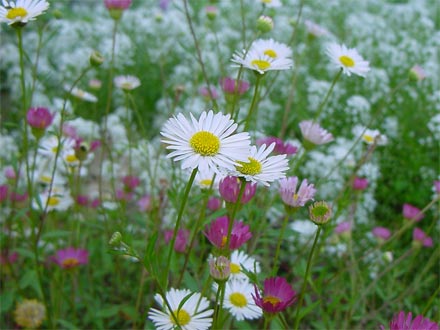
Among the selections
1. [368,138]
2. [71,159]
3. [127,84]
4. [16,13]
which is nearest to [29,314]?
[71,159]

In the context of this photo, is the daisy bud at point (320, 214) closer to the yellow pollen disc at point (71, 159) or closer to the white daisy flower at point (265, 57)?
the white daisy flower at point (265, 57)

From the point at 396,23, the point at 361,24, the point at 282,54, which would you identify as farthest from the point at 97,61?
the point at 396,23

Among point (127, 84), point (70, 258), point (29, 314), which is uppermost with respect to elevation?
point (127, 84)

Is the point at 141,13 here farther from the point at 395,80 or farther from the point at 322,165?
the point at 322,165

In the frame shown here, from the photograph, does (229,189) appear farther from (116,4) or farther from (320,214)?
(116,4)

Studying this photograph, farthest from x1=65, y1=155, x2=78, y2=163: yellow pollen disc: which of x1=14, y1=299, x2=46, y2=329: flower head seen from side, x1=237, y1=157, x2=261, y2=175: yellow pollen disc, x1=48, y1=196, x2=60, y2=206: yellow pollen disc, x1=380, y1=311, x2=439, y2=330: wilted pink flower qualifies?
x1=380, y1=311, x2=439, y2=330: wilted pink flower

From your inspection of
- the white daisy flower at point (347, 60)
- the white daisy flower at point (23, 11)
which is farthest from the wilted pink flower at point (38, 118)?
the white daisy flower at point (347, 60)
